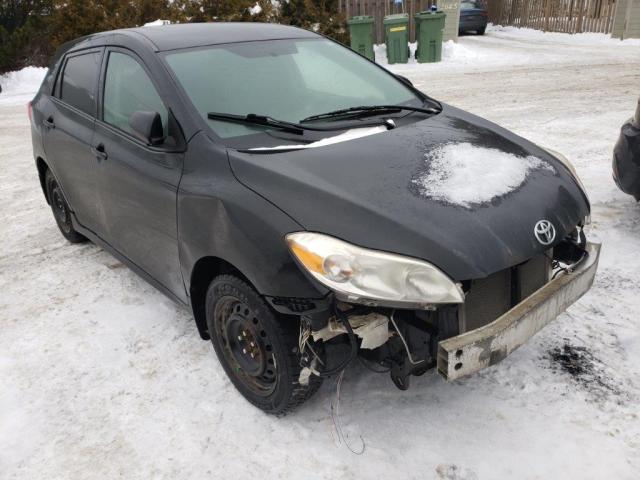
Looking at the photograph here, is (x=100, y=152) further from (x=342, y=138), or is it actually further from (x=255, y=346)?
(x=255, y=346)

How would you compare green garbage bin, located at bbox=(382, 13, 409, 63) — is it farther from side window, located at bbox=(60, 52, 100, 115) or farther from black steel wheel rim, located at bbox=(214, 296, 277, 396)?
black steel wheel rim, located at bbox=(214, 296, 277, 396)

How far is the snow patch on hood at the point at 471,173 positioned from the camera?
2.30m

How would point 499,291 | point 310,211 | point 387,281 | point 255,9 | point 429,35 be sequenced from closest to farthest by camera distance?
1. point 387,281
2. point 310,211
3. point 499,291
4. point 429,35
5. point 255,9

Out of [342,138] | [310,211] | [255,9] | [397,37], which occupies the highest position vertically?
[255,9]

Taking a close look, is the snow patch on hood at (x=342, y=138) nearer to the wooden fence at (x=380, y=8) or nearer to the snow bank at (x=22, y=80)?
the wooden fence at (x=380, y=8)

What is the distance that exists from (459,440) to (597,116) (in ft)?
21.1

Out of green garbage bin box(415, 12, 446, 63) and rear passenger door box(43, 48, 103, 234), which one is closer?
rear passenger door box(43, 48, 103, 234)

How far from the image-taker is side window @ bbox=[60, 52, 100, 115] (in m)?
3.59

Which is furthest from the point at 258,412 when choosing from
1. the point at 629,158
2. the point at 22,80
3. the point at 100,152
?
the point at 22,80

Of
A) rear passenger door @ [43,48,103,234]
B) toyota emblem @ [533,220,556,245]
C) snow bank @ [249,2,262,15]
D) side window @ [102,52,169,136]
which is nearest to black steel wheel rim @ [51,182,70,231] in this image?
rear passenger door @ [43,48,103,234]

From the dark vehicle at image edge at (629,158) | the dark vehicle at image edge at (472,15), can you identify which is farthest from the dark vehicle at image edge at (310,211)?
the dark vehicle at image edge at (472,15)

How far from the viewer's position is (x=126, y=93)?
10.5 ft

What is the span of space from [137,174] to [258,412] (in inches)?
54.5

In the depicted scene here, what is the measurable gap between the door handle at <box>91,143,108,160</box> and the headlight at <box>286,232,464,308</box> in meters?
1.88
